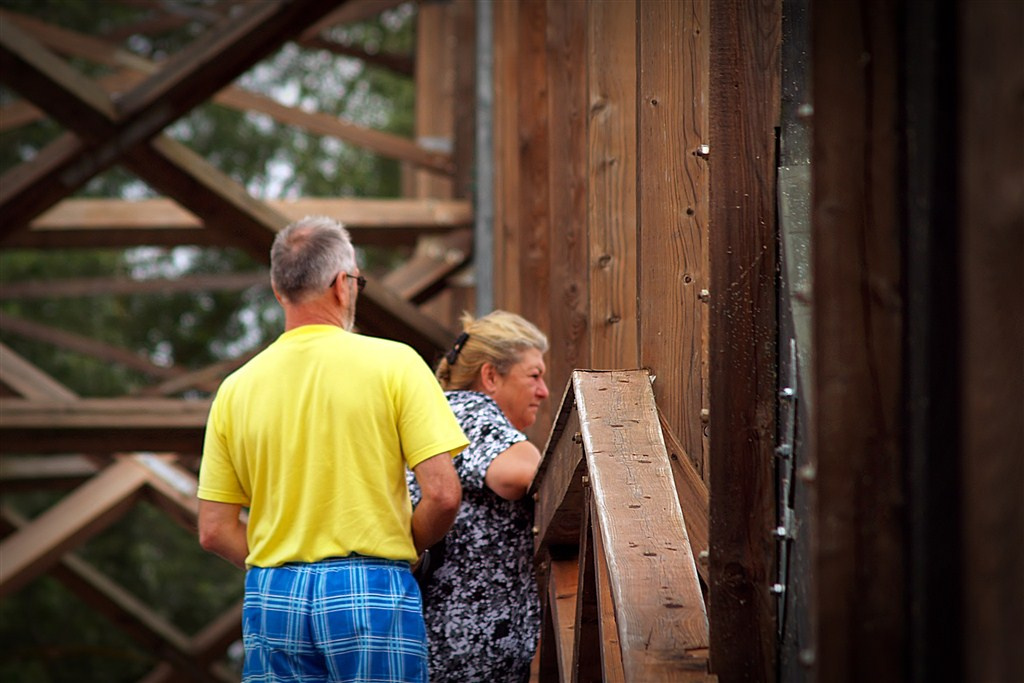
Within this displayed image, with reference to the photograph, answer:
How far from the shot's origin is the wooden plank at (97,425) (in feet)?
19.5

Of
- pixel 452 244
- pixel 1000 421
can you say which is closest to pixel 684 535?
pixel 1000 421

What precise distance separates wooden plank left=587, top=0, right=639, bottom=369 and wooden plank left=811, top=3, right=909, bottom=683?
155cm

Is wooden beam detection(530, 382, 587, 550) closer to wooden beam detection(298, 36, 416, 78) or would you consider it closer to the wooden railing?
the wooden railing

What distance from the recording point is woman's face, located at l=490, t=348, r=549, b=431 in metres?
3.45

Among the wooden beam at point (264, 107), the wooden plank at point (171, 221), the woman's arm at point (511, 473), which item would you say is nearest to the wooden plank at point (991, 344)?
the woman's arm at point (511, 473)

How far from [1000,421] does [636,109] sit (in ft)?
6.11

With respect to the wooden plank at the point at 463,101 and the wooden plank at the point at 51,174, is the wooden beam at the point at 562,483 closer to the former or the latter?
the wooden plank at the point at 51,174

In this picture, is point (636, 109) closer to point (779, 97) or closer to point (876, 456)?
point (779, 97)

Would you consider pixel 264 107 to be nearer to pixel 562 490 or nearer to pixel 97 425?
pixel 97 425

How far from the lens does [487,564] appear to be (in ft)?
10.7

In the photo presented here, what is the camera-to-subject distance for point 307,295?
2965 millimetres

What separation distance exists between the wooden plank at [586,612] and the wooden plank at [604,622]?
29 millimetres

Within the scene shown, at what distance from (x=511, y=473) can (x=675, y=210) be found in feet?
2.95


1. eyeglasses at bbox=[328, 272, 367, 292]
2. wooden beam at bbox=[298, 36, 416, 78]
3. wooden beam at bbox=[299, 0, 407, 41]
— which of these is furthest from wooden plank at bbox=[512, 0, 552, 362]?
wooden beam at bbox=[298, 36, 416, 78]
